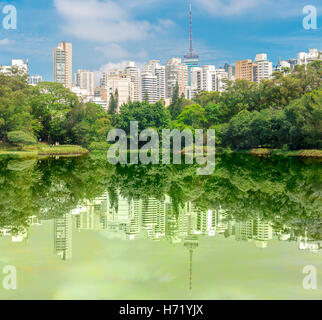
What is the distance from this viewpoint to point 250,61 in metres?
107

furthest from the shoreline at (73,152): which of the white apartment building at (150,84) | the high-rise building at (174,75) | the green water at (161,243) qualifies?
the high-rise building at (174,75)

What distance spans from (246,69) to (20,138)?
Answer: 3305 inches

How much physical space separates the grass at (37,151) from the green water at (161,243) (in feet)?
61.2

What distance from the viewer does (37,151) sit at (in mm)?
29828

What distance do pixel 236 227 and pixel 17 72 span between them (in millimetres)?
31720

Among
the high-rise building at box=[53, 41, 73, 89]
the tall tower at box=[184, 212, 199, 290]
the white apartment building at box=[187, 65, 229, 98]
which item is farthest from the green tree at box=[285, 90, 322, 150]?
the high-rise building at box=[53, 41, 73, 89]

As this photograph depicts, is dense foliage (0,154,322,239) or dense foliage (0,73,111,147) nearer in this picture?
dense foliage (0,154,322,239)

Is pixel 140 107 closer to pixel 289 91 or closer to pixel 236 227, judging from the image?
pixel 289 91

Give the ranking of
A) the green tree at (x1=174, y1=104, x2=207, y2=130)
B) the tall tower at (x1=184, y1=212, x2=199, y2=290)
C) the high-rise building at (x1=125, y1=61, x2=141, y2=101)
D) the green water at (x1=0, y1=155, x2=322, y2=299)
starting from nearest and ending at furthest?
the green water at (x1=0, y1=155, x2=322, y2=299) < the tall tower at (x1=184, y1=212, x2=199, y2=290) < the green tree at (x1=174, y1=104, x2=207, y2=130) < the high-rise building at (x1=125, y1=61, x2=141, y2=101)

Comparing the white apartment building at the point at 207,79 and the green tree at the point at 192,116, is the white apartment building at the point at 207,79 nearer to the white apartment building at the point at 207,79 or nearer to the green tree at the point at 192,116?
the white apartment building at the point at 207,79

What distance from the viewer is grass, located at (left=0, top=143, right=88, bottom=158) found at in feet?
92.3

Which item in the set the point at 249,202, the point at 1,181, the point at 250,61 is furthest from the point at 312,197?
the point at 250,61

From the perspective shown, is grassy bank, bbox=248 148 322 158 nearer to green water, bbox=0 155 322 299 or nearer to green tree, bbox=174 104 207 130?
green tree, bbox=174 104 207 130

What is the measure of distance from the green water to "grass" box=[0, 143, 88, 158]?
18.6 meters
